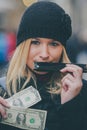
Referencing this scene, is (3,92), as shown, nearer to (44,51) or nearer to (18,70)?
(18,70)

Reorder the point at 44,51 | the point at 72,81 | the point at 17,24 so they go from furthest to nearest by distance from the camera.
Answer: the point at 17,24 → the point at 44,51 → the point at 72,81

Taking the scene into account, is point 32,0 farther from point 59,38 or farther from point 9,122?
point 9,122

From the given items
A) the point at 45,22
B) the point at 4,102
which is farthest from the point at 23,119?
the point at 45,22

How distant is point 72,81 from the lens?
103cm

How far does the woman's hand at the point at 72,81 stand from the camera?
1.03 m

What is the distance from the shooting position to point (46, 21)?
1148 mm

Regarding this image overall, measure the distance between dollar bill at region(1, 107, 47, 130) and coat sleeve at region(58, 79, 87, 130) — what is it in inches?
3.9

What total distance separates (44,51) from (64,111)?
232 mm

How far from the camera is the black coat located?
1070 millimetres

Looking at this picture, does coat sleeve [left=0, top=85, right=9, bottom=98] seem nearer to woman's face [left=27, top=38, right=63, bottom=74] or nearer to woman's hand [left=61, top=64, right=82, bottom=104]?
woman's face [left=27, top=38, right=63, bottom=74]

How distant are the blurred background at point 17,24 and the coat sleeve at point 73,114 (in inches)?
8.4

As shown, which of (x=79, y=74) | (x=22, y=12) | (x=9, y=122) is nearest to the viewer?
(x=79, y=74)

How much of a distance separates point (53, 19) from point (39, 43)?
10cm

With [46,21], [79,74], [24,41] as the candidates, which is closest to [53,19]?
[46,21]
